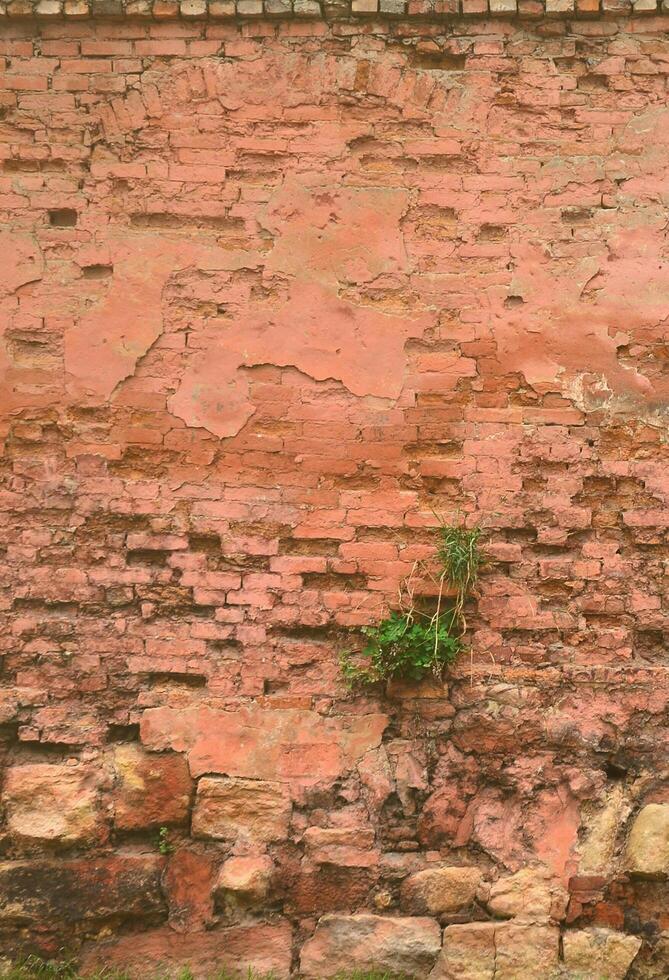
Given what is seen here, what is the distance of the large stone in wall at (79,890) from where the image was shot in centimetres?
336

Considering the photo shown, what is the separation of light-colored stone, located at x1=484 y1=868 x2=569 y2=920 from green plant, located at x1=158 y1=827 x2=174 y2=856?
121 centimetres

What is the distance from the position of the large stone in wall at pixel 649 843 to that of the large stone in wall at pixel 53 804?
2.00 metres

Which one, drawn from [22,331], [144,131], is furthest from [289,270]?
[22,331]

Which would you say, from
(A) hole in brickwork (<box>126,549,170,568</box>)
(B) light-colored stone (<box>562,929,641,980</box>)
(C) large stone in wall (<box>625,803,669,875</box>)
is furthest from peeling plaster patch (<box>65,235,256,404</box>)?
(B) light-colored stone (<box>562,929,641,980</box>)

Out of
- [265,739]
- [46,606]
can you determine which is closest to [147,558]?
[46,606]

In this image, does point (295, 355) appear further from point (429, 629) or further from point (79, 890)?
point (79, 890)

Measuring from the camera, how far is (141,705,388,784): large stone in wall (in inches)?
137

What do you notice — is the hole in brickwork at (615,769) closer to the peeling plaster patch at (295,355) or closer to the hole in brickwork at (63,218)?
Answer: the peeling plaster patch at (295,355)

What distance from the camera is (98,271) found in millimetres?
3682

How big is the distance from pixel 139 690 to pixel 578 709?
1.71 m

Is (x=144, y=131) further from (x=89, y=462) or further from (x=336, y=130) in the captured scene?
(x=89, y=462)

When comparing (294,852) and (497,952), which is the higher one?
(294,852)

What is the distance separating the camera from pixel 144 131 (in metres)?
3.70

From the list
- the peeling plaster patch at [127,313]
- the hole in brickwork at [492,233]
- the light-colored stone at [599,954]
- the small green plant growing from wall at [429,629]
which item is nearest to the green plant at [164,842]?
the small green plant growing from wall at [429,629]
